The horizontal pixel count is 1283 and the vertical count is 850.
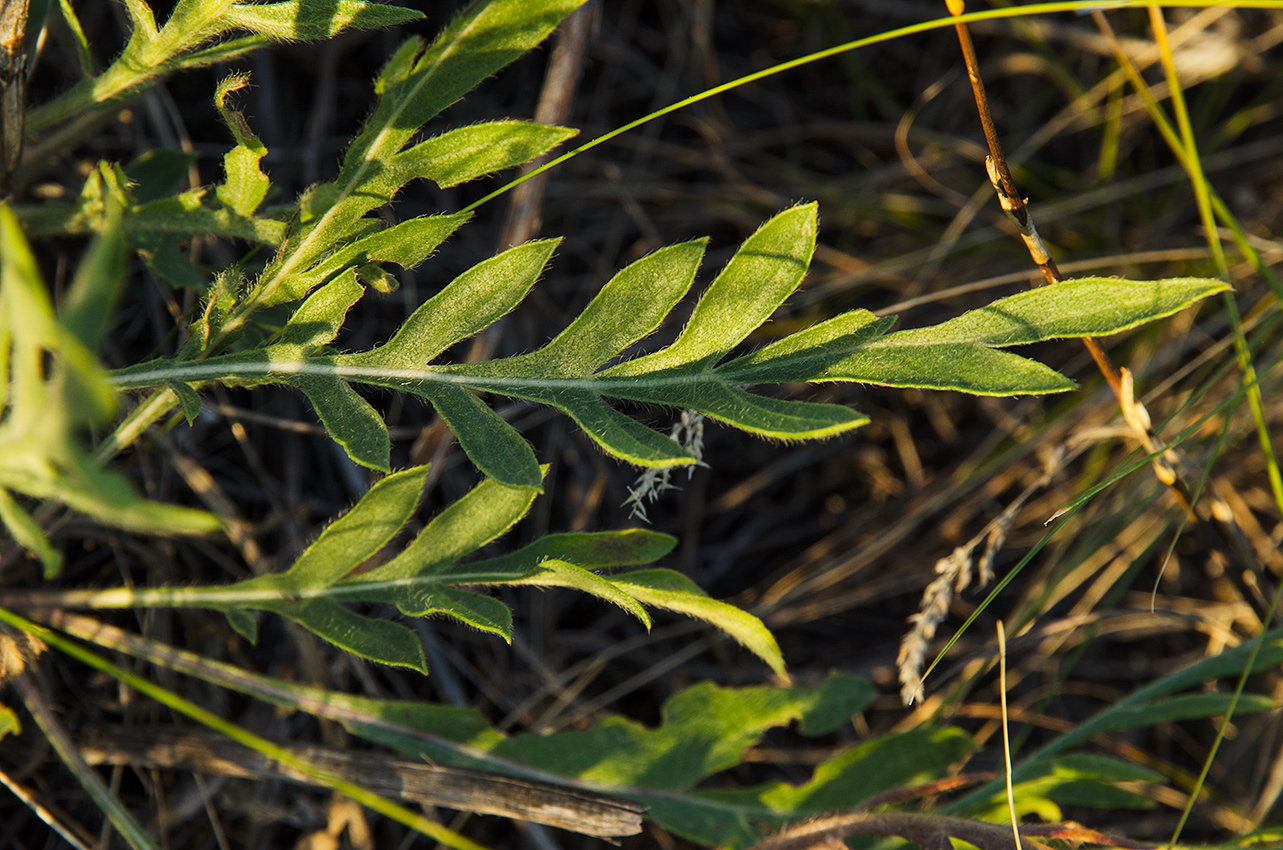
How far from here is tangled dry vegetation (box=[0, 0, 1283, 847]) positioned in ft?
8.70

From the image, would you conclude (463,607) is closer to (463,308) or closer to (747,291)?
(463,308)

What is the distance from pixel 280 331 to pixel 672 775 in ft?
4.77

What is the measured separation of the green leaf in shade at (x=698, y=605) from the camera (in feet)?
5.52

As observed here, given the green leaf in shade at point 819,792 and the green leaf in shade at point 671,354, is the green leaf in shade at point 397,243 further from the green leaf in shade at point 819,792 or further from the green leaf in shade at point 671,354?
the green leaf in shade at point 819,792

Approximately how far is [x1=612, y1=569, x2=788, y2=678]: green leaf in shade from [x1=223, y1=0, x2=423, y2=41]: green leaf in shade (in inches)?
45.7

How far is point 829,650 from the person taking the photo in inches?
123

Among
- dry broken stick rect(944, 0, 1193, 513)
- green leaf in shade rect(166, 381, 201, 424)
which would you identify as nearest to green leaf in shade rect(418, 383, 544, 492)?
green leaf in shade rect(166, 381, 201, 424)

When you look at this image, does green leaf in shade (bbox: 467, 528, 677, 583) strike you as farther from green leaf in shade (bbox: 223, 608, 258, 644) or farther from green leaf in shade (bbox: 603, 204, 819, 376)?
green leaf in shade (bbox: 223, 608, 258, 644)

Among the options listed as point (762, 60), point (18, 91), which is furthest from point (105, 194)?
point (762, 60)

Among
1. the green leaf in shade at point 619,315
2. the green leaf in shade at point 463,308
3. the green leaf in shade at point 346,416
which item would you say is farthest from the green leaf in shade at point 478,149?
the green leaf in shade at point 346,416

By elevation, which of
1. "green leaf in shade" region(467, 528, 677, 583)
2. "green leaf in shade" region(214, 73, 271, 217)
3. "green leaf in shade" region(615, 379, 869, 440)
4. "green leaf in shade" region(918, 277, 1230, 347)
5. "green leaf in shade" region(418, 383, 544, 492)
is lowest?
"green leaf in shade" region(467, 528, 677, 583)

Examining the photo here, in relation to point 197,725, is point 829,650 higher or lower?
lower

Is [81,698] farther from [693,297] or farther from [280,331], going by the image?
[693,297]

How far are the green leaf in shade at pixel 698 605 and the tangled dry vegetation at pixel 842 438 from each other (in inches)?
39.0
